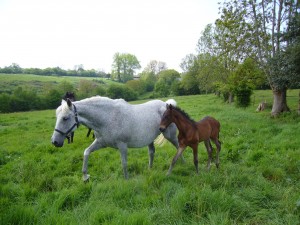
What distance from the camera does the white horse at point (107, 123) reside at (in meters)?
4.55

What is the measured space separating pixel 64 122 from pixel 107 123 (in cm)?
94

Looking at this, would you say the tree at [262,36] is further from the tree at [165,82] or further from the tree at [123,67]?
the tree at [123,67]

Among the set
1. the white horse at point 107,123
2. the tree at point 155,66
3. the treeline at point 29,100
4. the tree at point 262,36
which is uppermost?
the tree at point 155,66

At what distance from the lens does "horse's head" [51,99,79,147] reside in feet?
14.7

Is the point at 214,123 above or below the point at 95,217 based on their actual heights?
above

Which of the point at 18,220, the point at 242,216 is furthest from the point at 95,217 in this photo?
the point at 242,216

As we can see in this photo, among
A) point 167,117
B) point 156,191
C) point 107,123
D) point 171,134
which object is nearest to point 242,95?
point 171,134

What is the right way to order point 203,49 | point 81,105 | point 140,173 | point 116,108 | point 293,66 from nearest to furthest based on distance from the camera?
point 81,105 → point 116,108 → point 140,173 → point 293,66 → point 203,49

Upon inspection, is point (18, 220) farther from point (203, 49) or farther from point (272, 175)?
point (203, 49)

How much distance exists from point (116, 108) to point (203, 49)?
33979mm

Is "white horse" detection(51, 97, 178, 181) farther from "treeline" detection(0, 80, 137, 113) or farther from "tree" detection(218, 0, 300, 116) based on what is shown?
"treeline" detection(0, 80, 137, 113)

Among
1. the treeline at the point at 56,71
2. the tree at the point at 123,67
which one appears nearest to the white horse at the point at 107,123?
the tree at the point at 123,67

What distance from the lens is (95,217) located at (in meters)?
3.26

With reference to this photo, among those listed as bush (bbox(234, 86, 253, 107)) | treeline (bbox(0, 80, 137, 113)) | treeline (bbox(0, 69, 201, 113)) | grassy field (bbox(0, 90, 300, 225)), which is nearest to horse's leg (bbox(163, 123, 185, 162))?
grassy field (bbox(0, 90, 300, 225))
